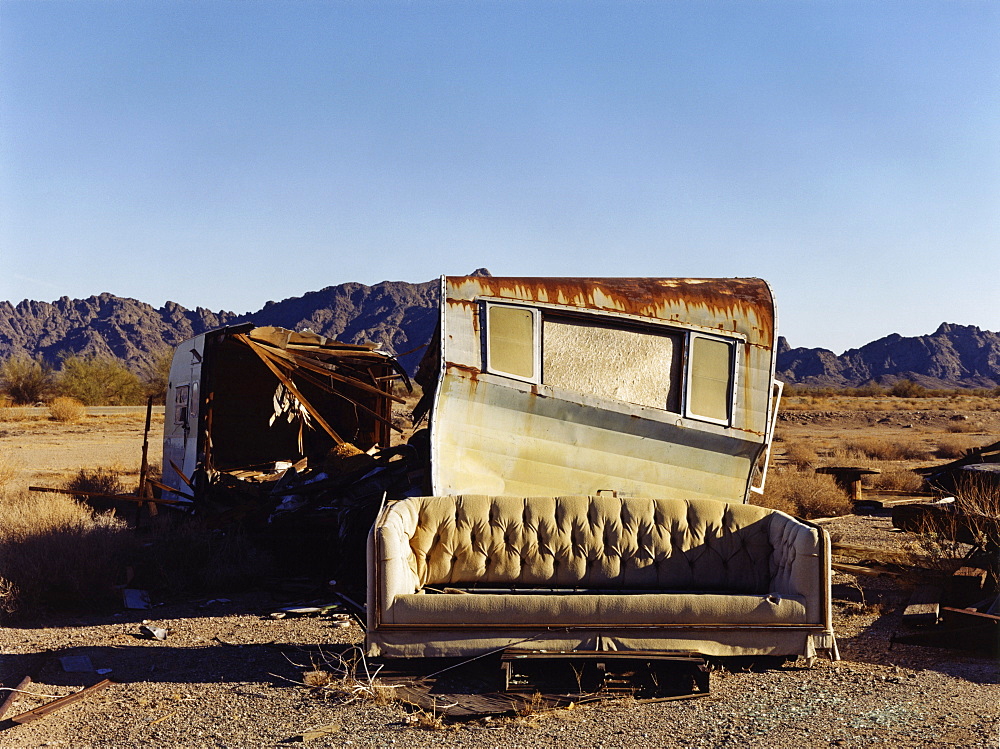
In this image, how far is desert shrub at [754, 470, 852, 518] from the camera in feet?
43.7

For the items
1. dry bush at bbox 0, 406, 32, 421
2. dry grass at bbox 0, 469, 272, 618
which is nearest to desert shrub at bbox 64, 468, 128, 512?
dry grass at bbox 0, 469, 272, 618

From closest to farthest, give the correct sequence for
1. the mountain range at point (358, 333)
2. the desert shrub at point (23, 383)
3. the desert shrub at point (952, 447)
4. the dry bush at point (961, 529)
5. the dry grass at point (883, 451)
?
the dry bush at point (961, 529), the dry grass at point (883, 451), the desert shrub at point (952, 447), the desert shrub at point (23, 383), the mountain range at point (358, 333)

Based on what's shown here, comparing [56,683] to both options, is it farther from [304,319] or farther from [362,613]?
[304,319]

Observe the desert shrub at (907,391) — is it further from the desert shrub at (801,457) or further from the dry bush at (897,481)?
the dry bush at (897,481)

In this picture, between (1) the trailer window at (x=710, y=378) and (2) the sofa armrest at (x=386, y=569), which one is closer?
(2) the sofa armrest at (x=386, y=569)

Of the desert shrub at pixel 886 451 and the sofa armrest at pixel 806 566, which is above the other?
the sofa armrest at pixel 806 566

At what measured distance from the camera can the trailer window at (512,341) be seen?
295 inches

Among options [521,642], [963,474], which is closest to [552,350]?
[521,642]

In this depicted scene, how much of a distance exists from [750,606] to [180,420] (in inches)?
349

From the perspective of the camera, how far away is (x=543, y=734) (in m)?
5.00

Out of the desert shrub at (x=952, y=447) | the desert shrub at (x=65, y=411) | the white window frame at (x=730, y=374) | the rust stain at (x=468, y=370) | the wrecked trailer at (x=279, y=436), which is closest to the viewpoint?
the rust stain at (x=468, y=370)

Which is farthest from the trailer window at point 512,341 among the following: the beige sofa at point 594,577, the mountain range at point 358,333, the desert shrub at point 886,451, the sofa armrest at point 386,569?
the mountain range at point 358,333

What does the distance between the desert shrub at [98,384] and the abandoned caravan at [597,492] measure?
1514 inches

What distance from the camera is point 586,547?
6.92 meters
